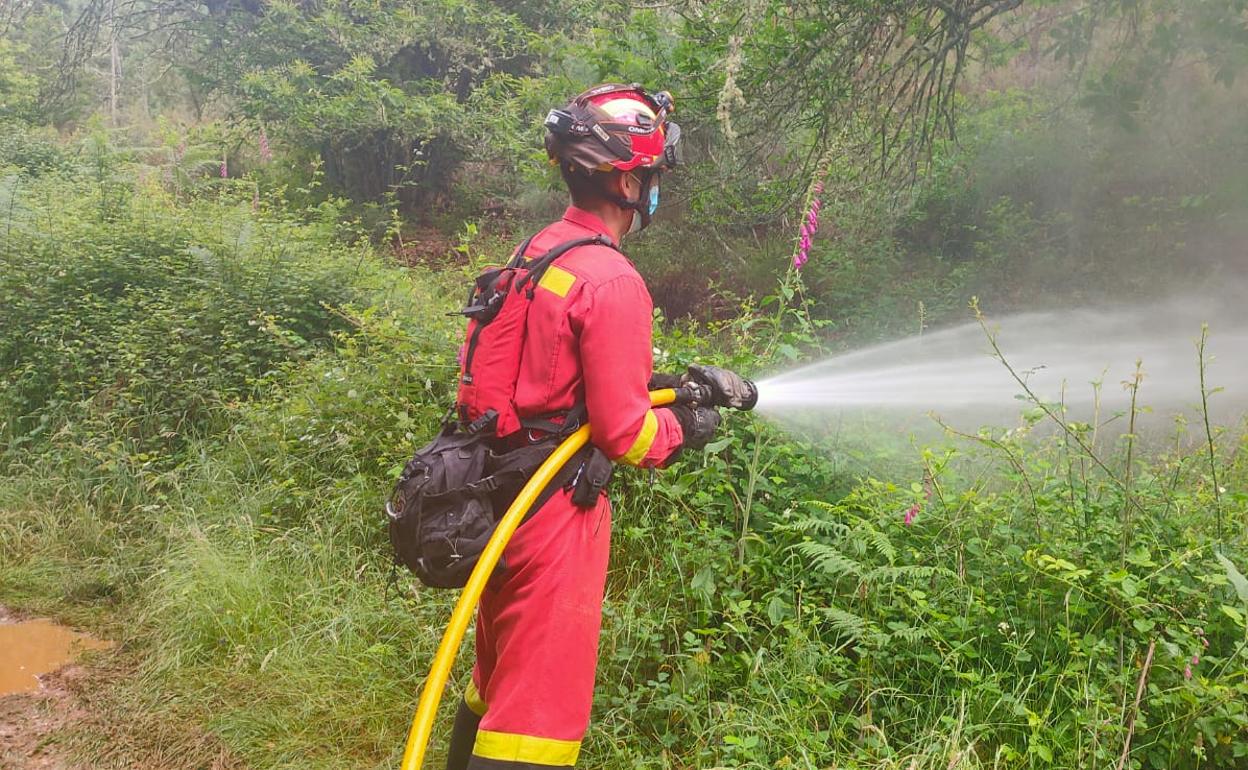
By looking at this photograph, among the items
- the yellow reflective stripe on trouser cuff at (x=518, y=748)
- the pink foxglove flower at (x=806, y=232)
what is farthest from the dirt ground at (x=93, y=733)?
the pink foxglove flower at (x=806, y=232)

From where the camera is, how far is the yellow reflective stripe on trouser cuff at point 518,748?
2.31 m

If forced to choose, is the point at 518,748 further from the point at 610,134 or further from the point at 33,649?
the point at 33,649

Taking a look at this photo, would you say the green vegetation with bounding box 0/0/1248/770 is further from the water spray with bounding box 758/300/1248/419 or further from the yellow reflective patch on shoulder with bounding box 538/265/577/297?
the yellow reflective patch on shoulder with bounding box 538/265/577/297

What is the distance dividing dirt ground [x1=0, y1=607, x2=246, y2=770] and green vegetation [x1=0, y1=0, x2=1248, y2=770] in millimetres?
24

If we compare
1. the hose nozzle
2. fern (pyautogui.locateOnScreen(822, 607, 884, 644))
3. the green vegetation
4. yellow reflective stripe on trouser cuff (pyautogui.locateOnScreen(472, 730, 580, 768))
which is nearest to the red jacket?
the hose nozzle

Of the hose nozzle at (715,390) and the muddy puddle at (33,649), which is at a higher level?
the hose nozzle at (715,390)

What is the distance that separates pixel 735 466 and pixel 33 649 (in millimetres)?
3719

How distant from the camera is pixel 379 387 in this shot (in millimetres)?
5309

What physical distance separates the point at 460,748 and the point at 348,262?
5645mm

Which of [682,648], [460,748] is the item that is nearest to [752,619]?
[682,648]

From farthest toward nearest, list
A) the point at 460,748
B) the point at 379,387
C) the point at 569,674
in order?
the point at 379,387 < the point at 460,748 < the point at 569,674

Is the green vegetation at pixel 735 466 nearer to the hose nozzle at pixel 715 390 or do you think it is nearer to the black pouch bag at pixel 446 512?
the black pouch bag at pixel 446 512

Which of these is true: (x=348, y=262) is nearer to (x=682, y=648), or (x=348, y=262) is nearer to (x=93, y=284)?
(x=93, y=284)

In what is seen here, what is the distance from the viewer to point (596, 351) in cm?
236
